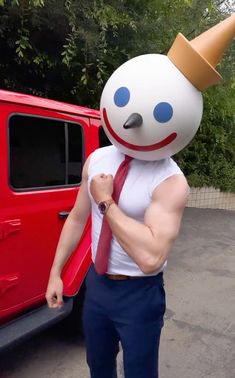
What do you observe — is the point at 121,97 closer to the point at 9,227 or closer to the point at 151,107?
the point at 151,107

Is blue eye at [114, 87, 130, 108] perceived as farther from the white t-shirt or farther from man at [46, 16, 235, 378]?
the white t-shirt

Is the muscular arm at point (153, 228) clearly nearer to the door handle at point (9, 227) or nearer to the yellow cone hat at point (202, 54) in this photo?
the yellow cone hat at point (202, 54)

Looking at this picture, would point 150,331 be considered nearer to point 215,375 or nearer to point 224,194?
point 215,375

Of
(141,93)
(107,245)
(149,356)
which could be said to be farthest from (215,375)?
(141,93)

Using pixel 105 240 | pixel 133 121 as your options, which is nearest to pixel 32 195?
pixel 105 240

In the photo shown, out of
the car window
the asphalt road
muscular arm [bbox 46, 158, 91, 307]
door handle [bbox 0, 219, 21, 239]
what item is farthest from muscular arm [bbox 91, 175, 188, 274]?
the asphalt road

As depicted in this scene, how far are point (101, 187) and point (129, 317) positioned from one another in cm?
53

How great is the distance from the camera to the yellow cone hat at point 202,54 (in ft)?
4.99

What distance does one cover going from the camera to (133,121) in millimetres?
1507

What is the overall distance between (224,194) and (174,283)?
244 inches

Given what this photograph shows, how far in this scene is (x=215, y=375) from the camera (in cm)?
290

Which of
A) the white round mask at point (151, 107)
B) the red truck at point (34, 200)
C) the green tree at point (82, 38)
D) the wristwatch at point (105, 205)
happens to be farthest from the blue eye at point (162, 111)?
the green tree at point (82, 38)

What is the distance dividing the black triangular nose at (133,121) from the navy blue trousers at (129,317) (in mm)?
612

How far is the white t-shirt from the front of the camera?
5.22 ft
